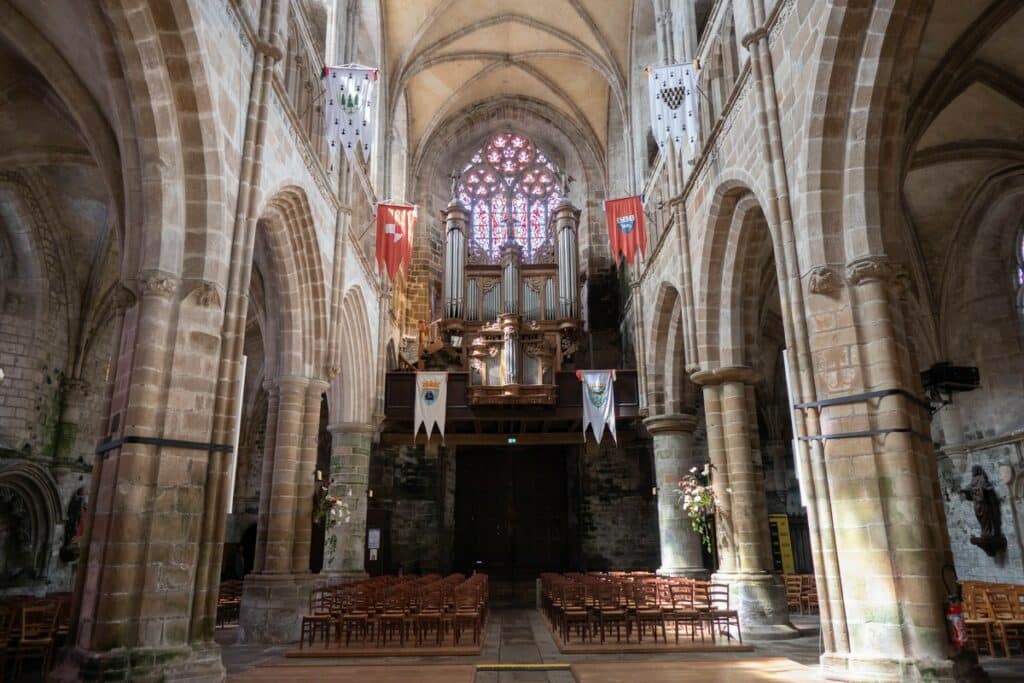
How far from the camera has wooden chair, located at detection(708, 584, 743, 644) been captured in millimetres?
10054

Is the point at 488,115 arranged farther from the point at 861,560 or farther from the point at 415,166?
the point at 861,560

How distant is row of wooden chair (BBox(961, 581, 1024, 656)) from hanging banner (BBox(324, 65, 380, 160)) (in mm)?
12838

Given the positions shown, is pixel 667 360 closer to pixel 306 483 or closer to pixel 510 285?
pixel 510 285

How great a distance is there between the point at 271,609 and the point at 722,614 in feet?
24.4

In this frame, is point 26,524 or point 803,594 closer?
point 26,524

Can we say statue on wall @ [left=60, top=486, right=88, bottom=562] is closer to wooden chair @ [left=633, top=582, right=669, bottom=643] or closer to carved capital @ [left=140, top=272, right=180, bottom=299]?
carved capital @ [left=140, top=272, right=180, bottom=299]

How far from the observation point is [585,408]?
1856 centimetres

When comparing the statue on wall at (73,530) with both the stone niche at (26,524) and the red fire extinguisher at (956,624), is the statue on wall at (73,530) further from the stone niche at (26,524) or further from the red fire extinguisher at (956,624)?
the red fire extinguisher at (956,624)

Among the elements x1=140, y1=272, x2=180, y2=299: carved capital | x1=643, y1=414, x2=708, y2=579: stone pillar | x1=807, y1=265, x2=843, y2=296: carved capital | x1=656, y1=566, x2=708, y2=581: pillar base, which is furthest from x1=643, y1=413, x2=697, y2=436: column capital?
x1=140, y1=272, x2=180, y2=299: carved capital

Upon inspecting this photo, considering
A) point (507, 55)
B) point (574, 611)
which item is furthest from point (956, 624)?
point (507, 55)

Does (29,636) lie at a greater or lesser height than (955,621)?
lesser

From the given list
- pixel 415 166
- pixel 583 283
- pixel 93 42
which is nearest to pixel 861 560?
pixel 93 42

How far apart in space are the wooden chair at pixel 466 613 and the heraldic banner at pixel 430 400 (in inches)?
293

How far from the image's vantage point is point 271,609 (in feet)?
38.9
